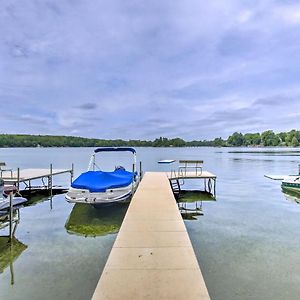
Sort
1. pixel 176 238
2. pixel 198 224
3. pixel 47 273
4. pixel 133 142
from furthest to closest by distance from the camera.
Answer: pixel 133 142 < pixel 198 224 < pixel 47 273 < pixel 176 238

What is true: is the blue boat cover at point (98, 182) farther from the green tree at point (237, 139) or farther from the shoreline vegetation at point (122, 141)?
the green tree at point (237, 139)

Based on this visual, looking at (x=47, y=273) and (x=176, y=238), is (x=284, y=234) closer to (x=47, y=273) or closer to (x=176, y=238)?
(x=176, y=238)

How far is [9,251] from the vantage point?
25.9 ft

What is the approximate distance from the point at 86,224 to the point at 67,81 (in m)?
20.2

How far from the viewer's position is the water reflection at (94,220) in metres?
9.92

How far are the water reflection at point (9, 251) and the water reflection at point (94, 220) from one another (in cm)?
175

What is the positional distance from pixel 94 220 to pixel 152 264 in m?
7.08

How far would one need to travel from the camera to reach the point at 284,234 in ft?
30.8

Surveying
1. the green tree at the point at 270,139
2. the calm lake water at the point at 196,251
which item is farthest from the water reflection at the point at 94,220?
the green tree at the point at 270,139

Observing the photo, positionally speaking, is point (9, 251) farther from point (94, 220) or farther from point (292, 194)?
point (292, 194)

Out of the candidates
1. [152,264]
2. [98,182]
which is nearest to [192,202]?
[98,182]

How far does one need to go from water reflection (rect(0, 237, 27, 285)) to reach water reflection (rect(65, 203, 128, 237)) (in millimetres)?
1753

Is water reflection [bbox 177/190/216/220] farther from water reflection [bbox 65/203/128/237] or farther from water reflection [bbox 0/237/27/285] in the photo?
water reflection [bbox 0/237/27/285]

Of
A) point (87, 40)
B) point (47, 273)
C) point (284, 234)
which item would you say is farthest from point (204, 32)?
point (47, 273)
